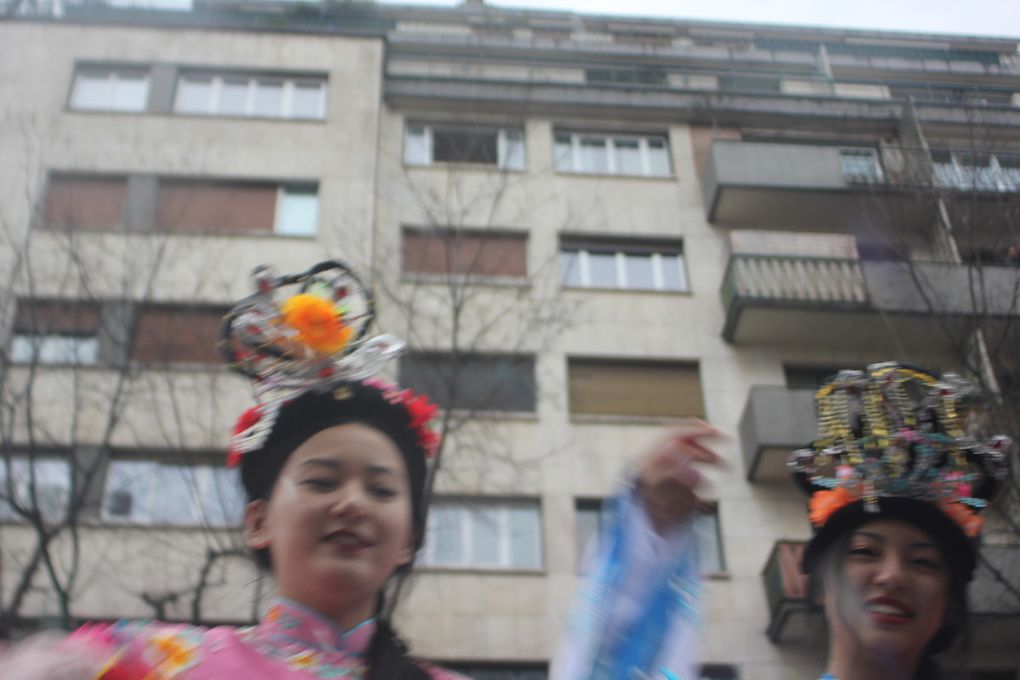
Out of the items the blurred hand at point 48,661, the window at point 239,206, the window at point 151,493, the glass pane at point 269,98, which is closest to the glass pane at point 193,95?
the glass pane at point 269,98

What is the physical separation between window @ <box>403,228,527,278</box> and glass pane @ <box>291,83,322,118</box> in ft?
10.6

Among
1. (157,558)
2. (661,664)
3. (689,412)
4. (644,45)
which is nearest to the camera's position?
(661,664)

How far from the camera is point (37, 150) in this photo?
15.8m

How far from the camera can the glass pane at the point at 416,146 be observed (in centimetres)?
1806

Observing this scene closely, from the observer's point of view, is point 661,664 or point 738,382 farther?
point 738,382

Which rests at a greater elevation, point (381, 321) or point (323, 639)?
point (381, 321)

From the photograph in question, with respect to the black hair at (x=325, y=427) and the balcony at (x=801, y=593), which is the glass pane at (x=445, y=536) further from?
the black hair at (x=325, y=427)

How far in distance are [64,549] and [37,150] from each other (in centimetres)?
627

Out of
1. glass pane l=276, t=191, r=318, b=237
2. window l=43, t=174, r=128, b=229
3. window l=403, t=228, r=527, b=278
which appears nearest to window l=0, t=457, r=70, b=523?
window l=43, t=174, r=128, b=229

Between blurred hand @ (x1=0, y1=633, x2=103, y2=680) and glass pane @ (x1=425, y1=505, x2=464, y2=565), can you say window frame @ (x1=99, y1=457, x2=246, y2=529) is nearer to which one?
glass pane @ (x1=425, y1=505, x2=464, y2=565)

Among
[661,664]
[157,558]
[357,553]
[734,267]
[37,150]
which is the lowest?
A: [661,664]

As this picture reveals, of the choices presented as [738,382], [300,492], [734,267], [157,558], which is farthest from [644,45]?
[300,492]

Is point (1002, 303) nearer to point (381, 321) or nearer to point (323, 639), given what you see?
point (381, 321)

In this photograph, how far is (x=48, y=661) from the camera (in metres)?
2.14
